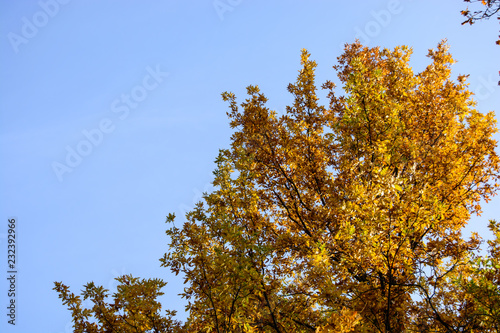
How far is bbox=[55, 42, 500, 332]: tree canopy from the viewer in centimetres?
494

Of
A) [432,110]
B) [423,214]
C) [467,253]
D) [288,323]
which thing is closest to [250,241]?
[288,323]

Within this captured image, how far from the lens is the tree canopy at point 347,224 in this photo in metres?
4.94

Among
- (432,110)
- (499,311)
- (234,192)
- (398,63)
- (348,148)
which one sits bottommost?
(499,311)

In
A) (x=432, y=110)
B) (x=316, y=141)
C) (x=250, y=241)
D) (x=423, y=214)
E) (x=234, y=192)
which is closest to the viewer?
(x=423, y=214)

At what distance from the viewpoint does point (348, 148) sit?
6410mm

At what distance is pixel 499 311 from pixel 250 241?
359cm

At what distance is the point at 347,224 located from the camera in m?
4.76

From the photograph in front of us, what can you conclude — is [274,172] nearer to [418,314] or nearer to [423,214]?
[423,214]

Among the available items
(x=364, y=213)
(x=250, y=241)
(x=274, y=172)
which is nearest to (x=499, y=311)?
(x=364, y=213)

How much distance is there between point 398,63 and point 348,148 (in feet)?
12.0

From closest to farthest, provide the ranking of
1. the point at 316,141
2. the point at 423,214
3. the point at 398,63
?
the point at 423,214 → the point at 316,141 → the point at 398,63

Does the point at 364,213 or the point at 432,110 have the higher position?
the point at 432,110

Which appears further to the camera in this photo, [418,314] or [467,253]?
[467,253]

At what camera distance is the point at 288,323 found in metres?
5.69
